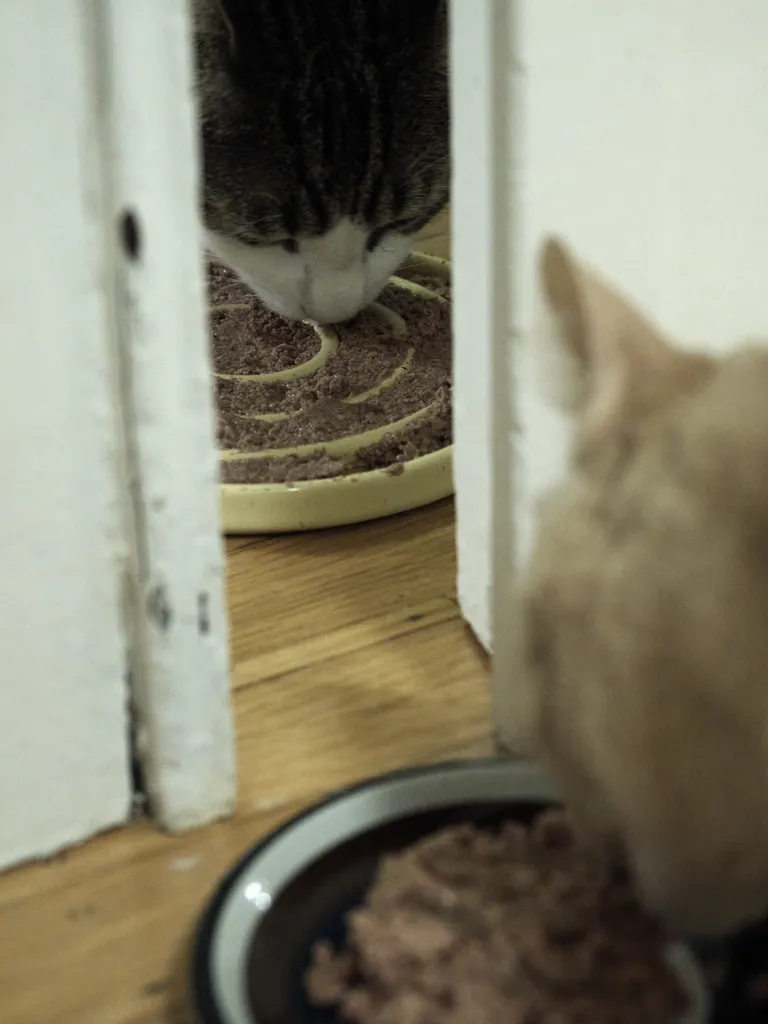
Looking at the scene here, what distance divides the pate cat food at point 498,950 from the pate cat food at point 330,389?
67 centimetres

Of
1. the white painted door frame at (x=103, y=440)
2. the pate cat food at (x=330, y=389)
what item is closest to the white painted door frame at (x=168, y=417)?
the white painted door frame at (x=103, y=440)

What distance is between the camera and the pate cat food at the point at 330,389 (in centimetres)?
136

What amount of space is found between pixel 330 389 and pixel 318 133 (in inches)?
12.1

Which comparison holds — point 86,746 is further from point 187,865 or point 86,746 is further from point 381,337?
point 381,337

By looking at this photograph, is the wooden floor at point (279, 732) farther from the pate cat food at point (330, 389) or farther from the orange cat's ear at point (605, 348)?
the orange cat's ear at point (605, 348)

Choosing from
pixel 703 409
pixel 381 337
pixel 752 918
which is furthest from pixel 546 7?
pixel 381 337

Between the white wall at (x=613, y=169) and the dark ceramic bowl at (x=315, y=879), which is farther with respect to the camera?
the white wall at (x=613, y=169)

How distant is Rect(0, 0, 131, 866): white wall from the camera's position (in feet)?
2.17

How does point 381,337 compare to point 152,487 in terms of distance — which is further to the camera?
point 381,337

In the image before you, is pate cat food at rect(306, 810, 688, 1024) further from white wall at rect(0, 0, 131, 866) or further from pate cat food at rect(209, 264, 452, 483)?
pate cat food at rect(209, 264, 452, 483)

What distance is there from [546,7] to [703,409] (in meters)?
0.33

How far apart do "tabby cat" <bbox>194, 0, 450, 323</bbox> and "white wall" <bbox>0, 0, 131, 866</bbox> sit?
0.75 metres

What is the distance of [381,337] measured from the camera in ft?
5.54

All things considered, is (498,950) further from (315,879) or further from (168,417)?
(168,417)
